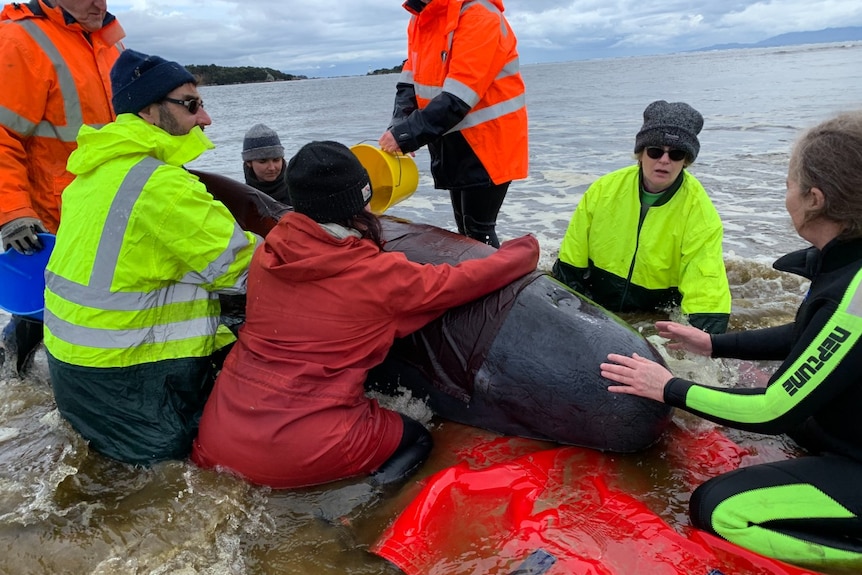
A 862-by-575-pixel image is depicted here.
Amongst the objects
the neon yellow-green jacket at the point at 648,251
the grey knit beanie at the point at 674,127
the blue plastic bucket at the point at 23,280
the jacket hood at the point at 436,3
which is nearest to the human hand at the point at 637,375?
the neon yellow-green jacket at the point at 648,251

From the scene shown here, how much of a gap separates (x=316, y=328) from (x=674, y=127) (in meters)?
2.47

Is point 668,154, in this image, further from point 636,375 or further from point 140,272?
point 140,272

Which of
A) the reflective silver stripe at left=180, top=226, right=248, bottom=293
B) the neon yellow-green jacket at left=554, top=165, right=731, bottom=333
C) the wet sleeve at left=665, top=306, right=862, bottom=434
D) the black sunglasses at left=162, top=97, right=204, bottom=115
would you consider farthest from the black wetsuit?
the black sunglasses at left=162, top=97, right=204, bottom=115

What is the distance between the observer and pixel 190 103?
10.0ft

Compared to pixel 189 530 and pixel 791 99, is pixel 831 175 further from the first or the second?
pixel 791 99

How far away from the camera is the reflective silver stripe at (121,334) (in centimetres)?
294

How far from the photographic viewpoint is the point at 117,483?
10.5 feet

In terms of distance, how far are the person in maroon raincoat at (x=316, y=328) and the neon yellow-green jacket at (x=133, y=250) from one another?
0.27 metres

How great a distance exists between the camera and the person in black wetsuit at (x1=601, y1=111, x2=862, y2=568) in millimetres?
2293

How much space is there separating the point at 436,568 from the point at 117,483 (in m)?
1.76

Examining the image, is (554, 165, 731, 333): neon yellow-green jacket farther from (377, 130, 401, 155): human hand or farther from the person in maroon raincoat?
the person in maroon raincoat

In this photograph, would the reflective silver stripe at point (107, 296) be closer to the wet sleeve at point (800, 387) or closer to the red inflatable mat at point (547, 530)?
the red inflatable mat at point (547, 530)

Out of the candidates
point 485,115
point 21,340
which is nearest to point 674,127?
point 485,115

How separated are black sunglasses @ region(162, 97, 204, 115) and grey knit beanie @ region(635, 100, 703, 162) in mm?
2562
